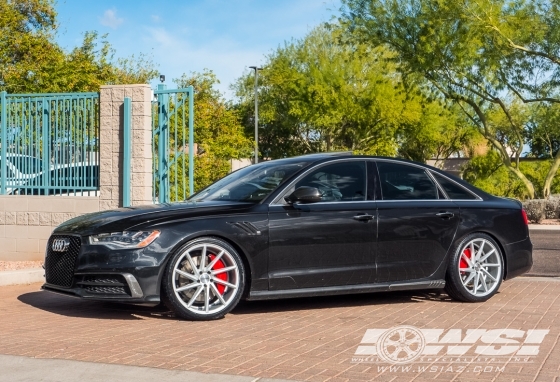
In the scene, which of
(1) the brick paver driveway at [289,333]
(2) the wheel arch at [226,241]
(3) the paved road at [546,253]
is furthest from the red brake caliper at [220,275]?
(3) the paved road at [546,253]

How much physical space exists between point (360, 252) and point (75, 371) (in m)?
3.54

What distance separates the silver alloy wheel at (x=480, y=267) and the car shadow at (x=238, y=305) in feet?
0.98

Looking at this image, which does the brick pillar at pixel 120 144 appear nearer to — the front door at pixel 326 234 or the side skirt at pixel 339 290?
the front door at pixel 326 234

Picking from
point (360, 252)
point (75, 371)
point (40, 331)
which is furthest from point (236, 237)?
point (75, 371)

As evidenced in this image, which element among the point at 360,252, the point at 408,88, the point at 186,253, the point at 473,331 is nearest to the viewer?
the point at 473,331

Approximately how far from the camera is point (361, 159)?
8.95m

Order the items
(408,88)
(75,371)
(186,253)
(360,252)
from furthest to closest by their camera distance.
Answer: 1. (408,88)
2. (360,252)
3. (186,253)
4. (75,371)

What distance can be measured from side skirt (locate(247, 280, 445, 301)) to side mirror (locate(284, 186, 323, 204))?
84 cm

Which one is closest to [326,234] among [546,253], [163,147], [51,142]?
[163,147]

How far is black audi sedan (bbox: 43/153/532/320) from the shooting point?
7805mm

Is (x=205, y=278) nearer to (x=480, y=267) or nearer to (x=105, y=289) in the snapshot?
(x=105, y=289)

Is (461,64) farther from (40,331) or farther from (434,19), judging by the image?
(40,331)

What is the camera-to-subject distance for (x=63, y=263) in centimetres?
823

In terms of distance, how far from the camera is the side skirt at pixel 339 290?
812 cm
